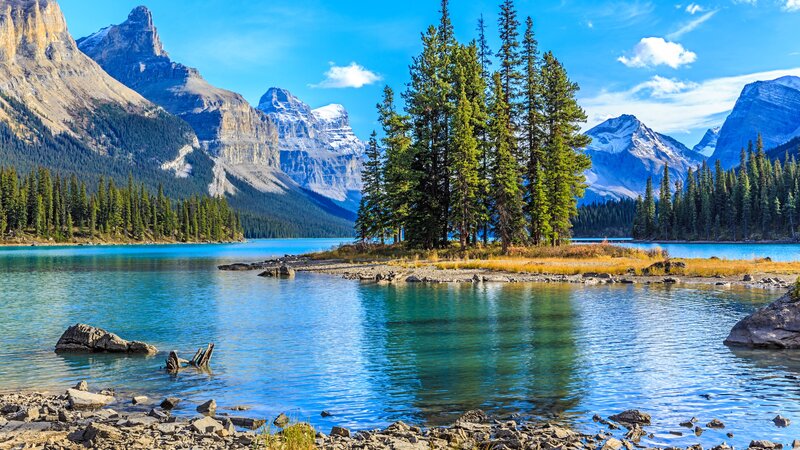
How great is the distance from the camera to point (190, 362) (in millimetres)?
19703

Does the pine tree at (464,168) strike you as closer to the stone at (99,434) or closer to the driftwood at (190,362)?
the driftwood at (190,362)

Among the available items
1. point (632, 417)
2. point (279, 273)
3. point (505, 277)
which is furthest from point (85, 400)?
point (279, 273)

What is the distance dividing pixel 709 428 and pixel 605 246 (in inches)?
2151

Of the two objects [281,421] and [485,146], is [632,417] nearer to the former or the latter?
[281,421]

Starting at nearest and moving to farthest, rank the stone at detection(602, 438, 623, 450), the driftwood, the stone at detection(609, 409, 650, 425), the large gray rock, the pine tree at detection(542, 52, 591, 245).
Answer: the stone at detection(602, 438, 623, 450)
the stone at detection(609, 409, 650, 425)
the driftwood
the large gray rock
the pine tree at detection(542, 52, 591, 245)

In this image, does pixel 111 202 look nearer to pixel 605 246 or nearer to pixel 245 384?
pixel 605 246

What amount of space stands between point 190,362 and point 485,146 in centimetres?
5000

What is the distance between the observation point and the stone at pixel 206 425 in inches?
490

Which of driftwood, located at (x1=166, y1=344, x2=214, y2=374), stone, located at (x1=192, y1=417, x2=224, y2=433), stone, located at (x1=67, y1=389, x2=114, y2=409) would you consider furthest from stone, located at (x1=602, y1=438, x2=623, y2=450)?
driftwood, located at (x1=166, y1=344, x2=214, y2=374)

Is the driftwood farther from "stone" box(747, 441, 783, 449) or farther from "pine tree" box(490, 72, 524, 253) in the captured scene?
"pine tree" box(490, 72, 524, 253)

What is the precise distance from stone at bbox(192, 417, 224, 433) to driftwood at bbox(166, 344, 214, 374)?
6415 millimetres

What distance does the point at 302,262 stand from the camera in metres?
74.5

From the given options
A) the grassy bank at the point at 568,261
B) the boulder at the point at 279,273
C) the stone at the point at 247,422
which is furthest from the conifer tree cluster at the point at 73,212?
the stone at the point at 247,422

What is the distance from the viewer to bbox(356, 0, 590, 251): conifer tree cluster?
63.2 metres
